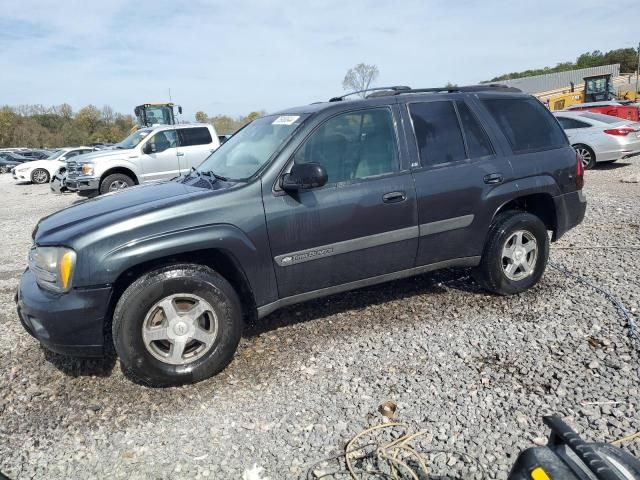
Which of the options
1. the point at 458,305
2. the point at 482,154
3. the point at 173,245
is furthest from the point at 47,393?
the point at 482,154

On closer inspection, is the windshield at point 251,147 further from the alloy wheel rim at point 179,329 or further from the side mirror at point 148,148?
the side mirror at point 148,148

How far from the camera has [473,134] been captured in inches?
164

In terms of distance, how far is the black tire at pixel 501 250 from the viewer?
4.22m

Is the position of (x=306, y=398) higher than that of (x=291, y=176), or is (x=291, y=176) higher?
(x=291, y=176)

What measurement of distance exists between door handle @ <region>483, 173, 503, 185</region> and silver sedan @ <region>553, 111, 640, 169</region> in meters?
9.88

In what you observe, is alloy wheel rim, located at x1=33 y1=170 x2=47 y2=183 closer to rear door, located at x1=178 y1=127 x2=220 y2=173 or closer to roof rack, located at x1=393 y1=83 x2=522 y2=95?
rear door, located at x1=178 y1=127 x2=220 y2=173

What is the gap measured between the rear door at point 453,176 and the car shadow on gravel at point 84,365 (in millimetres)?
2485

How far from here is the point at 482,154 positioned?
414cm

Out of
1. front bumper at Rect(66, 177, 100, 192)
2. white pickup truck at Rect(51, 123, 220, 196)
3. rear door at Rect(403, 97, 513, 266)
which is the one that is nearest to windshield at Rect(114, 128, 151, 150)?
white pickup truck at Rect(51, 123, 220, 196)

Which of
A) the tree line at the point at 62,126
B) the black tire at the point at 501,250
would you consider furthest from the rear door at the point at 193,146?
the tree line at the point at 62,126

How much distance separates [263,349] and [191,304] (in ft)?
2.51

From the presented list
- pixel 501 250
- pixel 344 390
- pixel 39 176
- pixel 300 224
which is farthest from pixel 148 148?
pixel 39 176

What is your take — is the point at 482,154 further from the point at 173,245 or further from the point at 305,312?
the point at 173,245

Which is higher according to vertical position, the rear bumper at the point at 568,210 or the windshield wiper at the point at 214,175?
the windshield wiper at the point at 214,175
